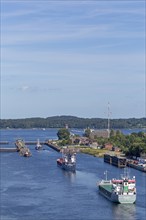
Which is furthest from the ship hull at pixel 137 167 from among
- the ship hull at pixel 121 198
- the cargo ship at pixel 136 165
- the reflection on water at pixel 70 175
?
the ship hull at pixel 121 198

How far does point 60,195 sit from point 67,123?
3718 inches

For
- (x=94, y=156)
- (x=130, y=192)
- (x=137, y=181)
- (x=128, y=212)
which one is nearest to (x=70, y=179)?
(x=137, y=181)

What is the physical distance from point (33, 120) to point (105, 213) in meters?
106

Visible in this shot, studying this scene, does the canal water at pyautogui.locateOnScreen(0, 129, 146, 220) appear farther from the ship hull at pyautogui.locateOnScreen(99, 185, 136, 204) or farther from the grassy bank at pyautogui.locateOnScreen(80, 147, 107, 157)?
the grassy bank at pyautogui.locateOnScreen(80, 147, 107, 157)

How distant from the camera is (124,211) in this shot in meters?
20.0

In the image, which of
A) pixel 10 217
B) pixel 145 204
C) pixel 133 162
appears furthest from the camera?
pixel 133 162

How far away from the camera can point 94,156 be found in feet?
139

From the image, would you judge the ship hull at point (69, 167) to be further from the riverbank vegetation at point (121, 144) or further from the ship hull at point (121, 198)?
the ship hull at point (121, 198)

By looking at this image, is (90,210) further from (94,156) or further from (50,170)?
(94,156)

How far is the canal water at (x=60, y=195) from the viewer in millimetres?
19047

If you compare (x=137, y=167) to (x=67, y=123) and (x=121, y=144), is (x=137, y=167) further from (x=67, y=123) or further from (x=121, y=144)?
(x=67, y=123)

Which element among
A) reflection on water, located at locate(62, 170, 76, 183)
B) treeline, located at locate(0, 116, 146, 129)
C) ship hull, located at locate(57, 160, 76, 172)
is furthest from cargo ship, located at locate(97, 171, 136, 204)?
treeline, located at locate(0, 116, 146, 129)

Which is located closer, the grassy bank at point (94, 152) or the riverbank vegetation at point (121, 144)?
the riverbank vegetation at point (121, 144)

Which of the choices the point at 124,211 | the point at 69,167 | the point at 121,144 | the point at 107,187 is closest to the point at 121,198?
the point at 124,211
